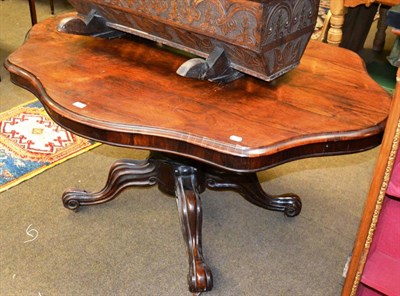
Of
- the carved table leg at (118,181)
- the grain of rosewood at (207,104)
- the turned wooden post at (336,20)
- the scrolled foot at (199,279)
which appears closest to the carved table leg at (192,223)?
the scrolled foot at (199,279)

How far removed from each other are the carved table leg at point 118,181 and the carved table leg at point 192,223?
171 mm

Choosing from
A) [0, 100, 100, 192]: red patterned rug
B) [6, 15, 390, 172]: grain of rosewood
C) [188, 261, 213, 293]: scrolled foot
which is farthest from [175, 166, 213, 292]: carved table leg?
[0, 100, 100, 192]: red patterned rug

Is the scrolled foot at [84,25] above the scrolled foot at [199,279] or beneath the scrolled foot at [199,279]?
above

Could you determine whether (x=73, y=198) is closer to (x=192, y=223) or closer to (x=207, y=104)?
(x=192, y=223)

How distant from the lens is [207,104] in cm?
123

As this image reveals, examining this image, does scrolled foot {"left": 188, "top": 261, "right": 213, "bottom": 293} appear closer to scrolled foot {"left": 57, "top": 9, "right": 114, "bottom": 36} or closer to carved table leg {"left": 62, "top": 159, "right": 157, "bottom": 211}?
carved table leg {"left": 62, "top": 159, "right": 157, "bottom": 211}

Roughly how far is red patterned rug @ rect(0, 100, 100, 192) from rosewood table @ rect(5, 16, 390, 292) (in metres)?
0.73

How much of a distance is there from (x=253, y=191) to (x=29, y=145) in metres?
1.10

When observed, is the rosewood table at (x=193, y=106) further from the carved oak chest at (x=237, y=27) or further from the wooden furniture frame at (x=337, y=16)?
the wooden furniture frame at (x=337, y=16)

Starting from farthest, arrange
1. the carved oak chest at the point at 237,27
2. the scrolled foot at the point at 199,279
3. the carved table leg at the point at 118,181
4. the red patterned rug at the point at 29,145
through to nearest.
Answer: the red patterned rug at the point at 29,145 < the carved table leg at the point at 118,181 < the scrolled foot at the point at 199,279 < the carved oak chest at the point at 237,27

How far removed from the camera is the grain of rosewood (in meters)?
1.11

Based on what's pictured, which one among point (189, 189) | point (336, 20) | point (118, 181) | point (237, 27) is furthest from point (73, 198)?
point (336, 20)

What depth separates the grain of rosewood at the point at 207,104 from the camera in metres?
1.11

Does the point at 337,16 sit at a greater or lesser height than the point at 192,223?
greater
